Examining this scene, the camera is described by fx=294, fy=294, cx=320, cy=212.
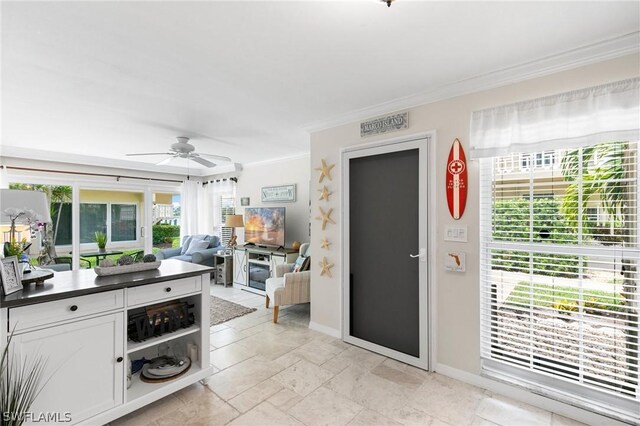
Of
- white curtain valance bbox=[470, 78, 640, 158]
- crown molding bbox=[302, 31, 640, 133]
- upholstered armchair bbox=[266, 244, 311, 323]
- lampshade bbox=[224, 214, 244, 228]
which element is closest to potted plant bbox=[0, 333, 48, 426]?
upholstered armchair bbox=[266, 244, 311, 323]

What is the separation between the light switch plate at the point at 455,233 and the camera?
96.8 inches

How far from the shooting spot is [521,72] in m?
2.17

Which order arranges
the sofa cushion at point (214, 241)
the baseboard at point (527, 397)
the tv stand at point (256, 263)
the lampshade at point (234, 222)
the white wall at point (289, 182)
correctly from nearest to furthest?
the baseboard at point (527, 397)
the tv stand at point (256, 263)
the white wall at point (289, 182)
the lampshade at point (234, 222)
the sofa cushion at point (214, 241)

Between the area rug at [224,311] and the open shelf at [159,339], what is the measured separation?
1.40 m

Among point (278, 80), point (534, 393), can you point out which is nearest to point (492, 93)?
point (278, 80)

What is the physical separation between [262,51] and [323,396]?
2538mm

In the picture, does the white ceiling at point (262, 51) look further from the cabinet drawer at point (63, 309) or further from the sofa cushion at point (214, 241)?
the sofa cushion at point (214, 241)

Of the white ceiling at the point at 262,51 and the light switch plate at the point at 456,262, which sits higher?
the white ceiling at the point at 262,51

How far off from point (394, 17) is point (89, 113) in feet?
10.5

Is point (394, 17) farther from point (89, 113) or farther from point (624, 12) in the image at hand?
point (89, 113)

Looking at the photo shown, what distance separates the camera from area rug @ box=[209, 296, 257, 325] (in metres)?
3.87

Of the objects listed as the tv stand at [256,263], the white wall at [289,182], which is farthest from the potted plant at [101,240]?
the white wall at [289,182]

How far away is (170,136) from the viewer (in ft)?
13.3

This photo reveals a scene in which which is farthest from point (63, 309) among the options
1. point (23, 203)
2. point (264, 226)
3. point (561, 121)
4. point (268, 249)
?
point (264, 226)
